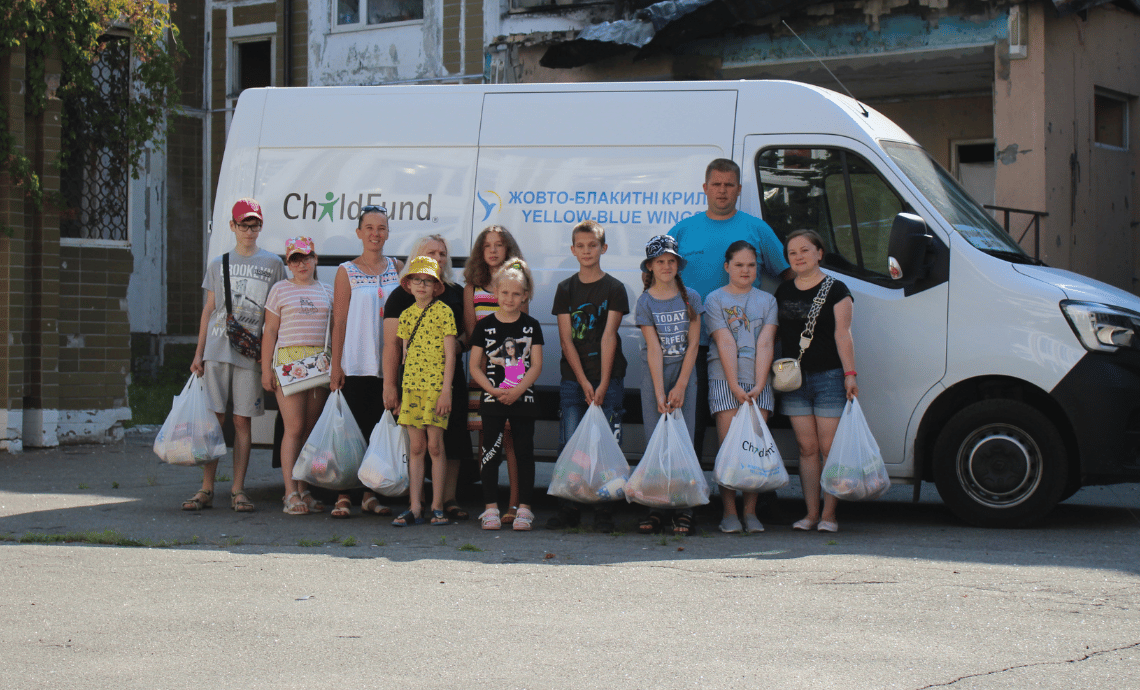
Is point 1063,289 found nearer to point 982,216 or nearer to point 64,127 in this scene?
point 982,216

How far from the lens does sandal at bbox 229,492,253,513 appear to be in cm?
786

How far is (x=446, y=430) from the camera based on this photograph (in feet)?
24.6

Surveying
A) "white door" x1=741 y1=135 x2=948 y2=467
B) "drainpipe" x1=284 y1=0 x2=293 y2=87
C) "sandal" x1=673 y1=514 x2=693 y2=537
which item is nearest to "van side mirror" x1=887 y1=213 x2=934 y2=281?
"white door" x1=741 y1=135 x2=948 y2=467

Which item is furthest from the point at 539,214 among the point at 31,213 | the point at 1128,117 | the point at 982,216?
the point at 1128,117

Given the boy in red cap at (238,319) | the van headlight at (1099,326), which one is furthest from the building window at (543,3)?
the van headlight at (1099,326)

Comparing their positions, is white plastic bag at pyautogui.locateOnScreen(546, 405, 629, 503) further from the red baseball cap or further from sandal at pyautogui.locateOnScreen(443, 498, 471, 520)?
the red baseball cap

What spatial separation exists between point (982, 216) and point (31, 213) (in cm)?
822

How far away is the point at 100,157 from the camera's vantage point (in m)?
12.1

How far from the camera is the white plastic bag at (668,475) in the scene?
22.0 ft

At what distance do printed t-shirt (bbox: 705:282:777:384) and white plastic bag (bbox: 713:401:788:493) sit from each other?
0.92 ft

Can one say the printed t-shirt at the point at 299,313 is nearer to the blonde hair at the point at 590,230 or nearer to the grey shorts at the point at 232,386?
the grey shorts at the point at 232,386

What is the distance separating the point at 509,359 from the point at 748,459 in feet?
4.71

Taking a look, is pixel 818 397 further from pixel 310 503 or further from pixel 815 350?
pixel 310 503

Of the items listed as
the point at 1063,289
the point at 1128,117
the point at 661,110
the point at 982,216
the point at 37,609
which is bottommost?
the point at 37,609
